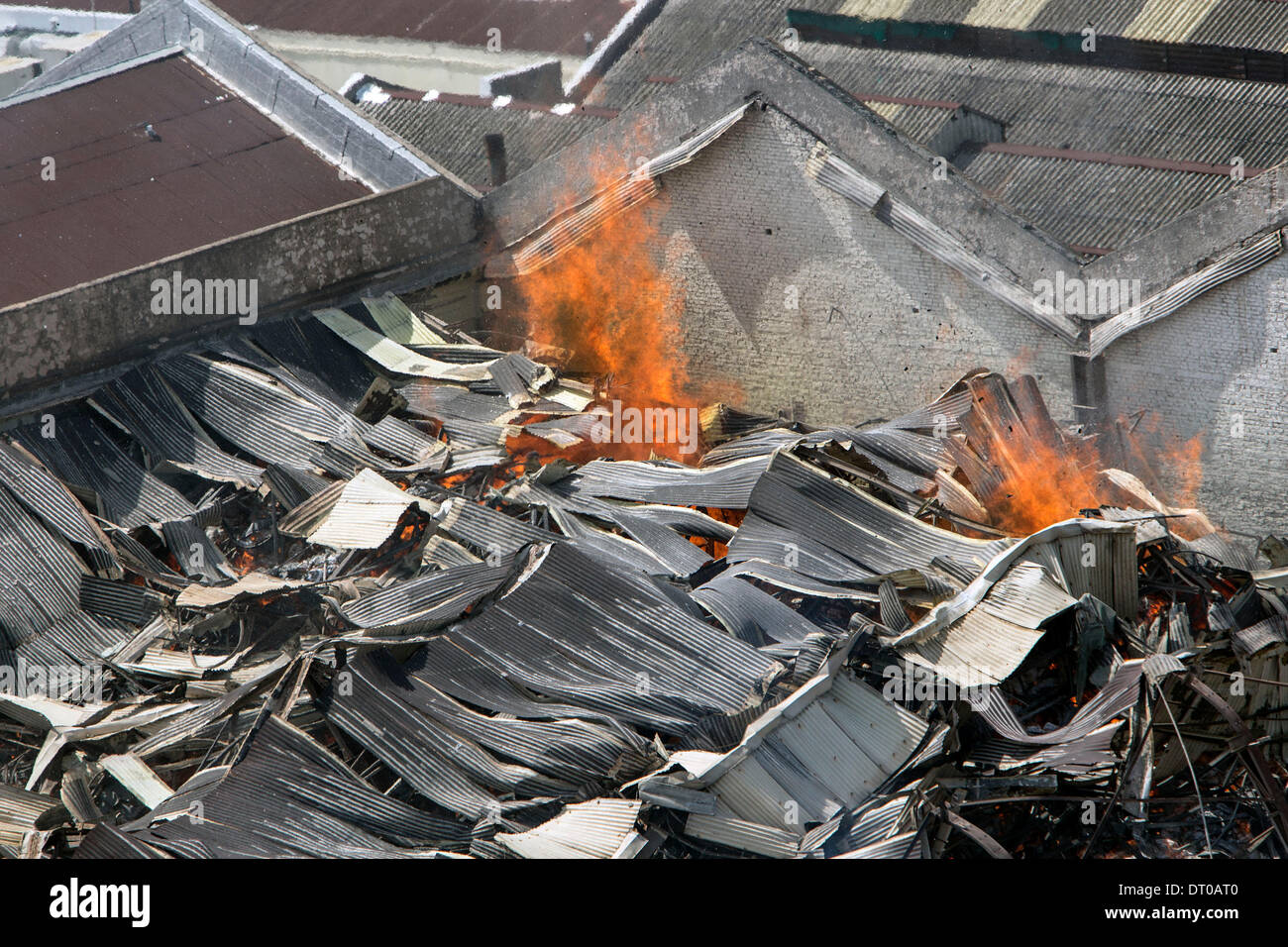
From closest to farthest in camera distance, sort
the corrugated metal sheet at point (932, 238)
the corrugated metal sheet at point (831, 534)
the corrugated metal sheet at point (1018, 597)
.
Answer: the corrugated metal sheet at point (1018, 597) → the corrugated metal sheet at point (831, 534) → the corrugated metal sheet at point (932, 238)

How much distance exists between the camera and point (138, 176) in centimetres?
1952

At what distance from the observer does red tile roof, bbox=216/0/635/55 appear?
1505 inches

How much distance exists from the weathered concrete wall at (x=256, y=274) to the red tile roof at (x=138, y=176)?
1.14 m

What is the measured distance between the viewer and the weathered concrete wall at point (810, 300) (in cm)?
1733

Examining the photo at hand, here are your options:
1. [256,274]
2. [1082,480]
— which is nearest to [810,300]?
[1082,480]

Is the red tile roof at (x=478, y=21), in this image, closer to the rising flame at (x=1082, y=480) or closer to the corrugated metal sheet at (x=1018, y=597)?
the rising flame at (x=1082, y=480)

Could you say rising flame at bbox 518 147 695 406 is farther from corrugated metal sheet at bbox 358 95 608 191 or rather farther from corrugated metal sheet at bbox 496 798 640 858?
corrugated metal sheet at bbox 358 95 608 191

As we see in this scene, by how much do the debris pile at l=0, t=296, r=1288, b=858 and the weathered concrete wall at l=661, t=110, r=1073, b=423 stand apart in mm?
1373

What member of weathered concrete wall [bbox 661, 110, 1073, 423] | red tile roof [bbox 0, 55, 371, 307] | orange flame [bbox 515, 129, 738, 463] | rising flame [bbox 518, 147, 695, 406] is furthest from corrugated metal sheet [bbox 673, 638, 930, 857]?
red tile roof [bbox 0, 55, 371, 307]

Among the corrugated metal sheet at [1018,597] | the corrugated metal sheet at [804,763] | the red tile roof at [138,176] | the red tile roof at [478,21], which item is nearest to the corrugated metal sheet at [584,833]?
the corrugated metal sheet at [804,763]

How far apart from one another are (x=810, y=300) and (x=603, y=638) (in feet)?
22.1

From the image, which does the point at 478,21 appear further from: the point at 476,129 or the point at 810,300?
the point at 810,300

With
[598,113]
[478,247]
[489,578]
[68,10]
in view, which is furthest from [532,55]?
[489,578]

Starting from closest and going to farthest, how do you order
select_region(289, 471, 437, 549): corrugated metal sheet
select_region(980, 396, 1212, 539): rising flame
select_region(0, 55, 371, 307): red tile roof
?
select_region(289, 471, 437, 549): corrugated metal sheet < select_region(980, 396, 1212, 539): rising flame < select_region(0, 55, 371, 307): red tile roof
